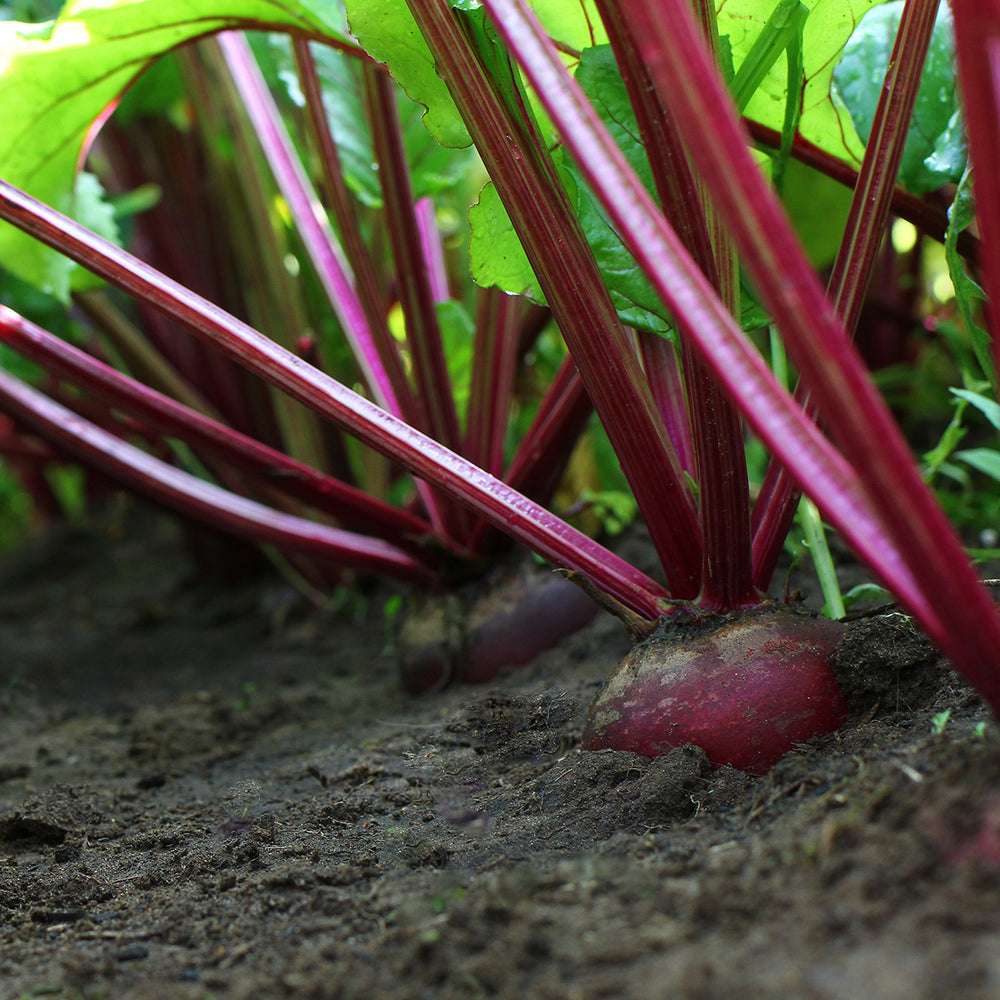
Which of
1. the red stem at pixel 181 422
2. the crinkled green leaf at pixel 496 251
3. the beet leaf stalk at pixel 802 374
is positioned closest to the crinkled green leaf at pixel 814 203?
the crinkled green leaf at pixel 496 251

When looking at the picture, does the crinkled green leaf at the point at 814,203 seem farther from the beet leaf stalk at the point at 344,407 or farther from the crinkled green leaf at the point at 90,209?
the crinkled green leaf at the point at 90,209

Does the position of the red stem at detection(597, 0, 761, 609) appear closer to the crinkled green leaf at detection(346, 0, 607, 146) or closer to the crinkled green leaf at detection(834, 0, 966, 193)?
the crinkled green leaf at detection(346, 0, 607, 146)

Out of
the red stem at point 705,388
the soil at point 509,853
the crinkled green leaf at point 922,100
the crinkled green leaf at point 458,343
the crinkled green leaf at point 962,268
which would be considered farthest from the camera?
the crinkled green leaf at point 458,343

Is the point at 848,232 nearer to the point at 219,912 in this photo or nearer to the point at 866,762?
the point at 866,762

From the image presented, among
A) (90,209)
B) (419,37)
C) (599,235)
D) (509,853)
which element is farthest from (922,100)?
(90,209)

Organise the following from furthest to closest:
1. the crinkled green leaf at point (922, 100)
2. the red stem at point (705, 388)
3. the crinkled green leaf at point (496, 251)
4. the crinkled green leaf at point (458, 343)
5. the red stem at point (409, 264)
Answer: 1. the crinkled green leaf at point (458, 343)
2. the red stem at point (409, 264)
3. the crinkled green leaf at point (922, 100)
4. the crinkled green leaf at point (496, 251)
5. the red stem at point (705, 388)

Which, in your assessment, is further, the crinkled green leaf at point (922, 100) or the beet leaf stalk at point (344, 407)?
the crinkled green leaf at point (922, 100)

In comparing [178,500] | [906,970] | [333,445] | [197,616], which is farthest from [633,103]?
[197,616]
